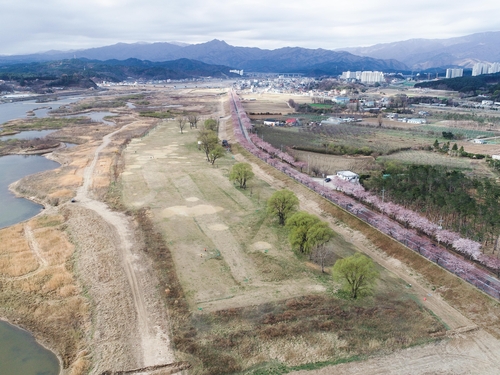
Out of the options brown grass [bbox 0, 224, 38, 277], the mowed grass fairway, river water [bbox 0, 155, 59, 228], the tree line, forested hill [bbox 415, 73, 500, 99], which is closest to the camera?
the mowed grass fairway

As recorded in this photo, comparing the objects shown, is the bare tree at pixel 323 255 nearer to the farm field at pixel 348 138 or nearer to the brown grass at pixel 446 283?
the brown grass at pixel 446 283

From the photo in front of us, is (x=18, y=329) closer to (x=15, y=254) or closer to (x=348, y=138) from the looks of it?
(x=15, y=254)

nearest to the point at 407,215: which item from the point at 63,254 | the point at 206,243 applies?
the point at 206,243

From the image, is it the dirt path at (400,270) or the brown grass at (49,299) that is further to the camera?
the dirt path at (400,270)

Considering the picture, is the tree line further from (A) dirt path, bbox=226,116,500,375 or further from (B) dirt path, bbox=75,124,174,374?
(B) dirt path, bbox=75,124,174,374

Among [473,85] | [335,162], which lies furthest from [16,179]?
[473,85]

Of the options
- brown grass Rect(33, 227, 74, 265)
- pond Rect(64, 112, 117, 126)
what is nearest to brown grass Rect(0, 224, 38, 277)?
Answer: brown grass Rect(33, 227, 74, 265)

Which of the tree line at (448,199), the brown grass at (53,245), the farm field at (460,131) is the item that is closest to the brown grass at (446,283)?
the tree line at (448,199)
